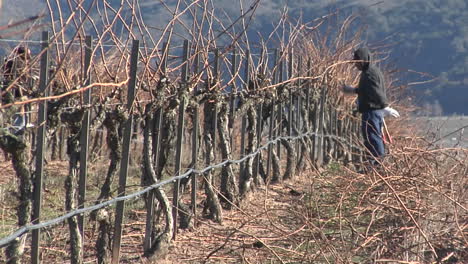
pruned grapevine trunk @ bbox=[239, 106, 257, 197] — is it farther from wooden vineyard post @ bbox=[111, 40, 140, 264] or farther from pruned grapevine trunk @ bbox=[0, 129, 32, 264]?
pruned grapevine trunk @ bbox=[0, 129, 32, 264]

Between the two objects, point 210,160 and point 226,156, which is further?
point 226,156

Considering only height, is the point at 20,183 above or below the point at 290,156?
above

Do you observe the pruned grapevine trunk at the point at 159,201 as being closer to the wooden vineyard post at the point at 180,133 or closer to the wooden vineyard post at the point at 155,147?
the wooden vineyard post at the point at 155,147

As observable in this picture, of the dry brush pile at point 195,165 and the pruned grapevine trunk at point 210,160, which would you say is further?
the pruned grapevine trunk at point 210,160

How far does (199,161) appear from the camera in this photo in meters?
8.84

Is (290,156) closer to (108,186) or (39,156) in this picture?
(108,186)

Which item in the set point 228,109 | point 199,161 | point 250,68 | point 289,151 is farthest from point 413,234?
point 289,151

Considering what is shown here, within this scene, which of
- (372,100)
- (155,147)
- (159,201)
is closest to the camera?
(159,201)

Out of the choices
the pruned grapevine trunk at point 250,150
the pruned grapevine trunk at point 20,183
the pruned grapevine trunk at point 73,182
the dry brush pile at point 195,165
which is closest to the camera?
the pruned grapevine trunk at point 20,183


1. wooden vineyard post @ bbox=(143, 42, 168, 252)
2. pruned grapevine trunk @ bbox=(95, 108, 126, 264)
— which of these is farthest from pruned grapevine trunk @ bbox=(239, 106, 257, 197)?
pruned grapevine trunk @ bbox=(95, 108, 126, 264)

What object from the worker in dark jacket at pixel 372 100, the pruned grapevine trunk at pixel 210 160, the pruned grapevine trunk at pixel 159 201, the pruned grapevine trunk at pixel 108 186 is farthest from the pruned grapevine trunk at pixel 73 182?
the worker in dark jacket at pixel 372 100

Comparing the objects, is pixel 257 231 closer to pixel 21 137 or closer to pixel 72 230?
pixel 72 230

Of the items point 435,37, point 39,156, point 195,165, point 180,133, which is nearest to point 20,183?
point 39,156

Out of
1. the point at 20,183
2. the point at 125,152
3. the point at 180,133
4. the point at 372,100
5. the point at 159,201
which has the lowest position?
the point at 159,201
